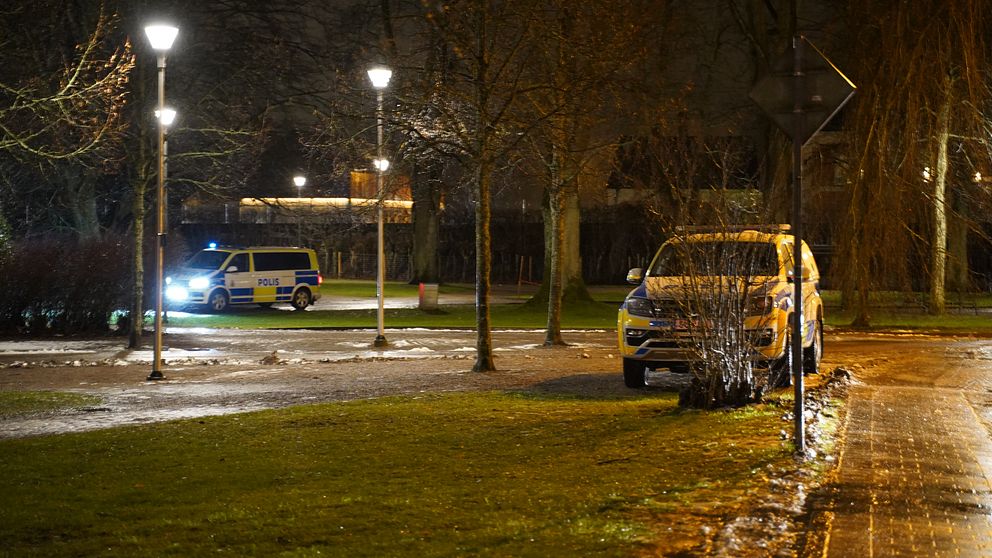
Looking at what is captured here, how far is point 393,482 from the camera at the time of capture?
8.37 meters

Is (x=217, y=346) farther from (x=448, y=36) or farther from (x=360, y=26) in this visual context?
(x=360, y=26)

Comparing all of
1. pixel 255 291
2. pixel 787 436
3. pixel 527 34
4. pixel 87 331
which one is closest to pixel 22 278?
pixel 87 331

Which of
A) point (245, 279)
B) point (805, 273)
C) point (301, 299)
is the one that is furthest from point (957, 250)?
point (805, 273)

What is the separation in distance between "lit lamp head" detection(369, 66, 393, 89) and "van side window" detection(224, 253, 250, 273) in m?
16.5

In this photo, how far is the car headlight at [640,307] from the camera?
47.1 feet

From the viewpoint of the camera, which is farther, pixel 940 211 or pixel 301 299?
pixel 301 299

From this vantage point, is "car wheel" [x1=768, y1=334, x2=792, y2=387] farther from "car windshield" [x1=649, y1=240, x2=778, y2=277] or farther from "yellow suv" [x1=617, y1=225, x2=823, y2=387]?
"car windshield" [x1=649, y1=240, x2=778, y2=277]

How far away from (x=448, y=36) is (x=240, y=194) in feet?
66.2

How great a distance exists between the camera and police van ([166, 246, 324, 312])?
3453 centimetres

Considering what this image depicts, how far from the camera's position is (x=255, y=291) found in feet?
117

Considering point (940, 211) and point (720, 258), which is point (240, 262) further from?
point (720, 258)

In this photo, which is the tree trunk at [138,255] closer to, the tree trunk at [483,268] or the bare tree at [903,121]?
the tree trunk at [483,268]

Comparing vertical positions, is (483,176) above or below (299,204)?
below

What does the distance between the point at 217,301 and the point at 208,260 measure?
1.38 m
